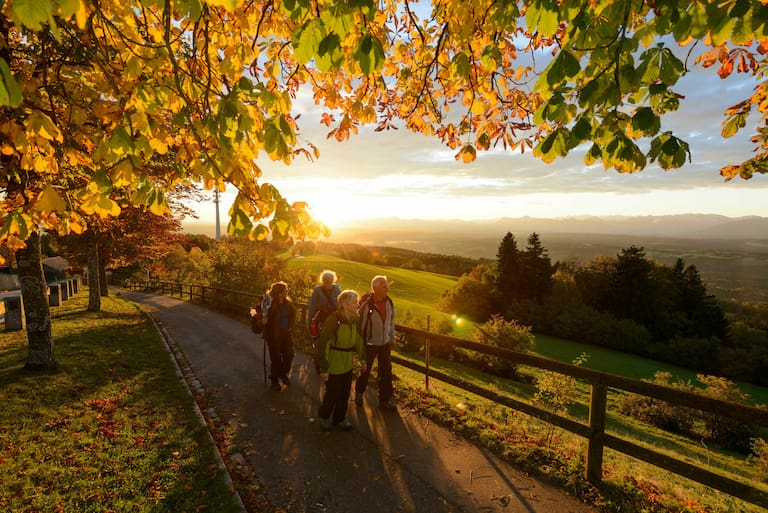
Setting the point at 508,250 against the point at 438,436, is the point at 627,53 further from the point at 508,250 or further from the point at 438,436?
the point at 508,250

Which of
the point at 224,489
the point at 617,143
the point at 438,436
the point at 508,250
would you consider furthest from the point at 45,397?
the point at 508,250

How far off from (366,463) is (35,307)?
26.1ft

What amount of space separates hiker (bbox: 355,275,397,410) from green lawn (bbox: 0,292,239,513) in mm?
2703

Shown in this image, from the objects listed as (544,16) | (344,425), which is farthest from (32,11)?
(344,425)

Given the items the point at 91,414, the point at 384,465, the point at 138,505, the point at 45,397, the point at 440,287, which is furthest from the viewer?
the point at 440,287

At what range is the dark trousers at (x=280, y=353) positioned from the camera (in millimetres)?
7230

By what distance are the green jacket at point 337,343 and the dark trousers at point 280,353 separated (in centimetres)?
220

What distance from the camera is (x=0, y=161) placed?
263 inches

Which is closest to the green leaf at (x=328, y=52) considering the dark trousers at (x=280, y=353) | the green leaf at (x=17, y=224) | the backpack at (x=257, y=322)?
the green leaf at (x=17, y=224)

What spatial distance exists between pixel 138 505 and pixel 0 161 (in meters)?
6.92

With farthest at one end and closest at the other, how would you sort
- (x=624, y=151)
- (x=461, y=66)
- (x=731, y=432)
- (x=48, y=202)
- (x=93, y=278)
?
(x=93, y=278)
(x=731, y=432)
(x=461, y=66)
(x=624, y=151)
(x=48, y=202)

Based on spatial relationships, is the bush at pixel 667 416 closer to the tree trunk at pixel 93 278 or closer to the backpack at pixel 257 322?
Result: the backpack at pixel 257 322

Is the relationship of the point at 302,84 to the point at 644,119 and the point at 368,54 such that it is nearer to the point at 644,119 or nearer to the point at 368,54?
the point at 368,54

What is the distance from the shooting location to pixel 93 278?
56.8 ft
